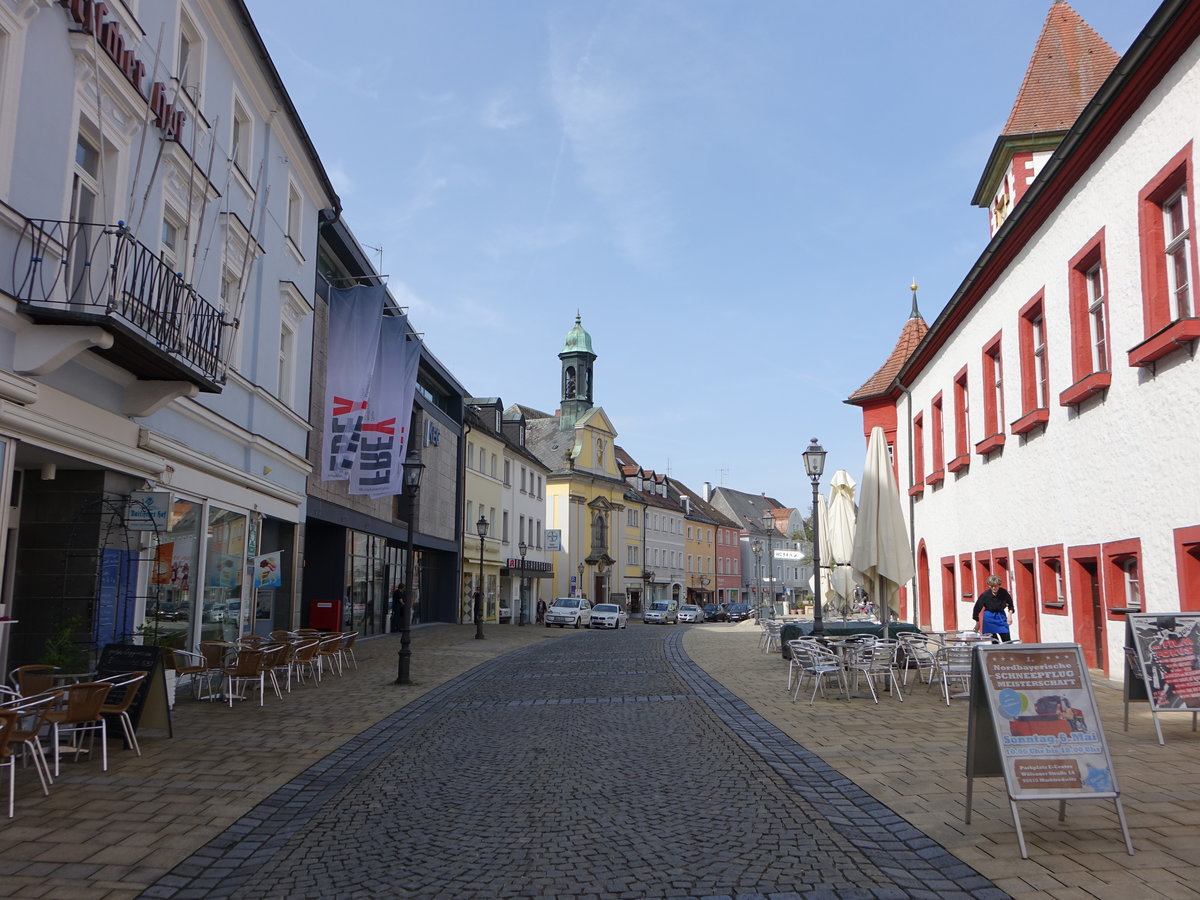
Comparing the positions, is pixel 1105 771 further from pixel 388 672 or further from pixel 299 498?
pixel 299 498

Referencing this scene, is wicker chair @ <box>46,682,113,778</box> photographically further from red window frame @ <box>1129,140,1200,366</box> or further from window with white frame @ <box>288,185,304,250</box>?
window with white frame @ <box>288,185,304,250</box>

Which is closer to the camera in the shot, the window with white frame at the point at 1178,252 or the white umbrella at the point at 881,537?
the window with white frame at the point at 1178,252

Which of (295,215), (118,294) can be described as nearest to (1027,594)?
(118,294)

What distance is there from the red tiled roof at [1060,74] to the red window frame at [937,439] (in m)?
6.86

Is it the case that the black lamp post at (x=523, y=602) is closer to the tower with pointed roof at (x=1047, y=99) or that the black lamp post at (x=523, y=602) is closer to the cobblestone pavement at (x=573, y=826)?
the tower with pointed roof at (x=1047, y=99)

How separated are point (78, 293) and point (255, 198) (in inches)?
285

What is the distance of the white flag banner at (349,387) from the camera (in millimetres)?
21047

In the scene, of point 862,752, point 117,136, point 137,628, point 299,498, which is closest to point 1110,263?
point 862,752

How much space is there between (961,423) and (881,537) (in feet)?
26.7

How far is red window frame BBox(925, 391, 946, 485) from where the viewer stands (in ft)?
82.3

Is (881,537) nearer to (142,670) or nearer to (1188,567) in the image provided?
(1188,567)

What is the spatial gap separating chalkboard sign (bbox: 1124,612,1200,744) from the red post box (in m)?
18.9

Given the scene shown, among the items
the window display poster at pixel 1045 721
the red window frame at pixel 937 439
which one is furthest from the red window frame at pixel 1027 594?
the window display poster at pixel 1045 721

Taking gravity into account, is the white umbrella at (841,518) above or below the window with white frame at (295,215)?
below
